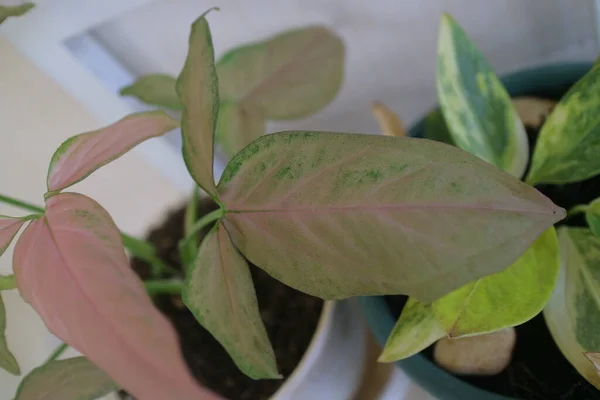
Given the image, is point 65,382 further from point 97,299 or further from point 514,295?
point 514,295

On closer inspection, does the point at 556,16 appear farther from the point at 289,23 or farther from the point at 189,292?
the point at 189,292

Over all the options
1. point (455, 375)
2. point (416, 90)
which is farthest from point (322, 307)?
point (416, 90)

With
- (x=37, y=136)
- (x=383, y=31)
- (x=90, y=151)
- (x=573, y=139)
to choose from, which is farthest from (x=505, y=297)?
(x=37, y=136)

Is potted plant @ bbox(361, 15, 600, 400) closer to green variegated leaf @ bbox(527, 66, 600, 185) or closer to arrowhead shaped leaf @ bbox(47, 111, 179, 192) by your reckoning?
green variegated leaf @ bbox(527, 66, 600, 185)

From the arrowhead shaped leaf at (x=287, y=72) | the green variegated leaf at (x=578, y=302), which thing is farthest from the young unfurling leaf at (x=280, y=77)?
the green variegated leaf at (x=578, y=302)

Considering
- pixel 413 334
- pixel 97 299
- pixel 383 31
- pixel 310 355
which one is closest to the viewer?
pixel 97 299

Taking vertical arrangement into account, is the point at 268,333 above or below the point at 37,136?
below
